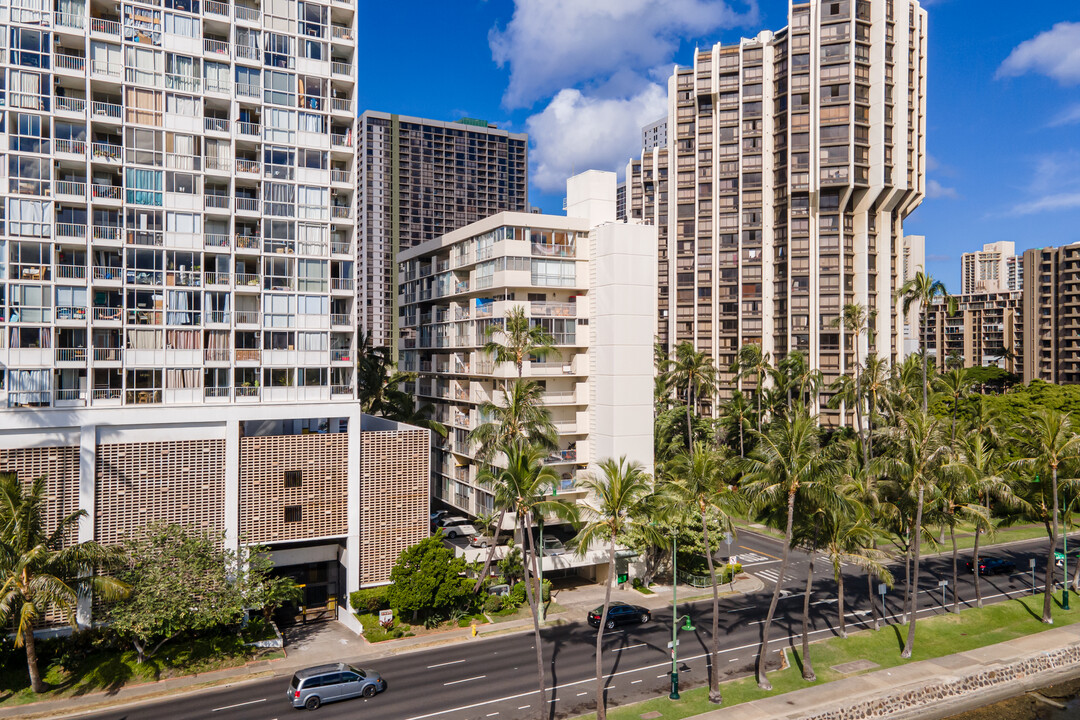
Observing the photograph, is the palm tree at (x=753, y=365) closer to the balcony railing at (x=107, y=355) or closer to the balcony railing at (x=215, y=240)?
the balcony railing at (x=215, y=240)

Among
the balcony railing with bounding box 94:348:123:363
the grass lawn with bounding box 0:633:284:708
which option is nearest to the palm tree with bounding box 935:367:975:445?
the grass lawn with bounding box 0:633:284:708

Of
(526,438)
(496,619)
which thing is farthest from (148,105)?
(496,619)

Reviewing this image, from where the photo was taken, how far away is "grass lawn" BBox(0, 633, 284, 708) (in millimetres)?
39031

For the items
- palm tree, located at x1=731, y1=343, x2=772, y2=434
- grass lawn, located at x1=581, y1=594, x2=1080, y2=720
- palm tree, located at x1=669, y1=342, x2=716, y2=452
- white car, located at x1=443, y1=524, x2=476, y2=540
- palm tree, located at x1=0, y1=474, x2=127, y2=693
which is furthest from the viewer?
palm tree, located at x1=731, y1=343, x2=772, y2=434

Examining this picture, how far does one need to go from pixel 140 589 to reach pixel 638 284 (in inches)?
1640

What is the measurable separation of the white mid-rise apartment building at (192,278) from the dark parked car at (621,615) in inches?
553

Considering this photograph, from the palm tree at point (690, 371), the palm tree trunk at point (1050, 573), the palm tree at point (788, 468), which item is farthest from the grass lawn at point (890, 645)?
the palm tree at point (690, 371)

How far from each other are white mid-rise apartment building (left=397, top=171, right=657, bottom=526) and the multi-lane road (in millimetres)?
15212

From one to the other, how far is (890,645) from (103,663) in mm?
48182

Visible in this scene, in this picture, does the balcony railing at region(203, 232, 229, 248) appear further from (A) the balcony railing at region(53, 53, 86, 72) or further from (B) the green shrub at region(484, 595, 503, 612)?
(B) the green shrub at region(484, 595, 503, 612)

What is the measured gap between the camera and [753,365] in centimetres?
9731

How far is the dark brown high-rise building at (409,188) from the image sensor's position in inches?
6043

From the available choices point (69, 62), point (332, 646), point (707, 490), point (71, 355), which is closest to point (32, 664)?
point (332, 646)

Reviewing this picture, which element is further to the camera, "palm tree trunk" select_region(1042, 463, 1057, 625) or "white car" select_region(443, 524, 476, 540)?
"white car" select_region(443, 524, 476, 540)
